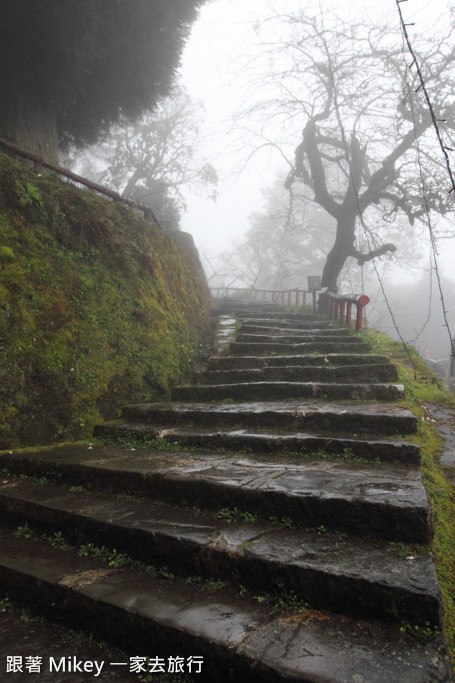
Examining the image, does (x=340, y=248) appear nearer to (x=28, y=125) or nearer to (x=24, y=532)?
(x=28, y=125)

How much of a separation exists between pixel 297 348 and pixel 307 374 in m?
1.03

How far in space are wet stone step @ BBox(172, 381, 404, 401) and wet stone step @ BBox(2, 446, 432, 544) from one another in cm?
129

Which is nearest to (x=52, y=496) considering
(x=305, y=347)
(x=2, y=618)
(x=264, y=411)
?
(x=2, y=618)

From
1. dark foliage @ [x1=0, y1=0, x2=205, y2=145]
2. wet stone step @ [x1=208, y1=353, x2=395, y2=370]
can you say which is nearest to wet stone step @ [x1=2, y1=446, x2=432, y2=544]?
wet stone step @ [x1=208, y1=353, x2=395, y2=370]

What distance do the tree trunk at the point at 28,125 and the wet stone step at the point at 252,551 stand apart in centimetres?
532

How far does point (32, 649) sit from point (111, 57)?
7.57 metres

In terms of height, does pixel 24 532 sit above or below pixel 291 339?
below

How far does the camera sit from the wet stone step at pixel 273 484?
2215mm

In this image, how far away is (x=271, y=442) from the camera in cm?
333

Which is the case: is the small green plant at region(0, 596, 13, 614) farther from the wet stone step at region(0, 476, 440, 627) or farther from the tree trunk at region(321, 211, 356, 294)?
the tree trunk at region(321, 211, 356, 294)

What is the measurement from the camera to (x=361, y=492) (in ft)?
7.83

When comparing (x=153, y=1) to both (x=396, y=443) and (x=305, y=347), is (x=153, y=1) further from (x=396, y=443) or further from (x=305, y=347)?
(x=396, y=443)

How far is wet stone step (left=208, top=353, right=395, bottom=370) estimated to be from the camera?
5.14 m

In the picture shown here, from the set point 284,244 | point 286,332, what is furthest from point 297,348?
point 284,244
